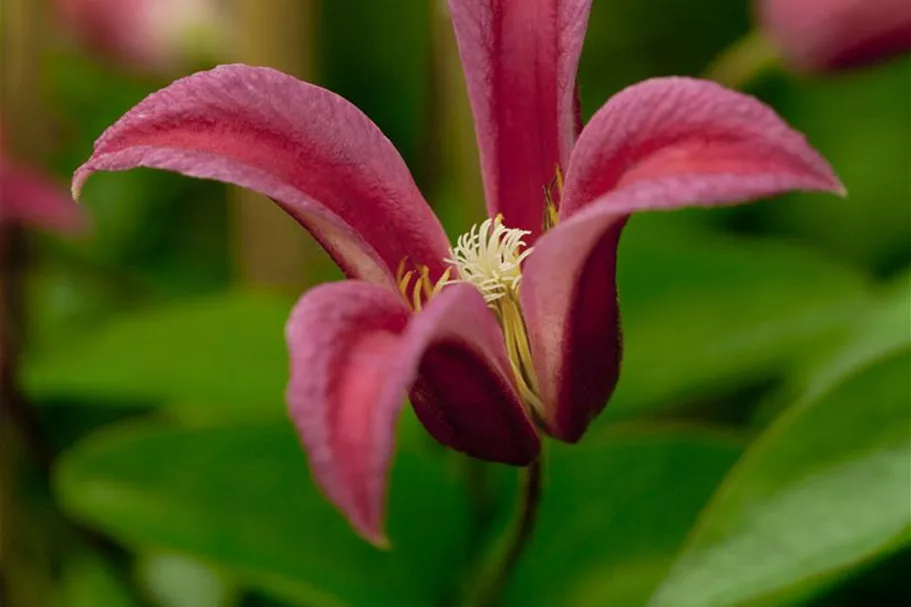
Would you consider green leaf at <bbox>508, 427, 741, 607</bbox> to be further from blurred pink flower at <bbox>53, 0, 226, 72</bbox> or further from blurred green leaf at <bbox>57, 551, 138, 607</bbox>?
blurred pink flower at <bbox>53, 0, 226, 72</bbox>

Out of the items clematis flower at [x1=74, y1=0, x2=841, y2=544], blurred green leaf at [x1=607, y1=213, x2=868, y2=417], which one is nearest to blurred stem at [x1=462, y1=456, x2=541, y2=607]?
clematis flower at [x1=74, y1=0, x2=841, y2=544]

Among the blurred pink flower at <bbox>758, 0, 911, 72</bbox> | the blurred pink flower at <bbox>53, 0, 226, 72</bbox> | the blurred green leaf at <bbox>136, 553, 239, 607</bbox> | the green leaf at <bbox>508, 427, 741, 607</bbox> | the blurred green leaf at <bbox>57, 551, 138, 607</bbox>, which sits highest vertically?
the blurred pink flower at <bbox>758, 0, 911, 72</bbox>

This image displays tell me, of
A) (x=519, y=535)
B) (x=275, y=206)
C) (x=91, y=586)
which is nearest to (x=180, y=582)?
(x=91, y=586)

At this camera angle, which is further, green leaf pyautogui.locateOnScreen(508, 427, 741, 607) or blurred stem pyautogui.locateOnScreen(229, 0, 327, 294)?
blurred stem pyautogui.locateOnScreen(229, 0, 327, 294)

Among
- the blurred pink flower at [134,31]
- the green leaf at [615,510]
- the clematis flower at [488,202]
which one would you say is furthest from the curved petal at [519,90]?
the blurred pink flower at [134,31]

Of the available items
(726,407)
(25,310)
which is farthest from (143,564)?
(726,407)

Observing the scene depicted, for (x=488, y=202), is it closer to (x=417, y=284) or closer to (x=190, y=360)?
(x=417, y=284)

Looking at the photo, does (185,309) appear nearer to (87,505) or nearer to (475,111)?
(87,505)
